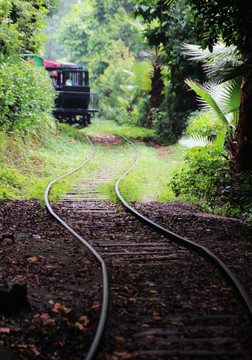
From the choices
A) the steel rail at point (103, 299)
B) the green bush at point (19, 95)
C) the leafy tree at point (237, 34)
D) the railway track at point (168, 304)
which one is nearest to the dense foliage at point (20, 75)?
the green bush at point (19, 95)

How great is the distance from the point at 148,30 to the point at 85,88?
6.27 meters

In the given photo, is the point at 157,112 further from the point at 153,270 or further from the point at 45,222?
the point at 153,270

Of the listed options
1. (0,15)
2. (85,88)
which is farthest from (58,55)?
(0,15)

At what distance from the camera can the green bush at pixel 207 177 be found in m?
10.5

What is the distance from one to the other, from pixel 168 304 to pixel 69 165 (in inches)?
459

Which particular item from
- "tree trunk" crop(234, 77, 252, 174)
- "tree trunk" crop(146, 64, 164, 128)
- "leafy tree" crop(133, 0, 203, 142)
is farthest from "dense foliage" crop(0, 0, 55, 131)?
"tree trunk" crop(146, 64, 164, 128)

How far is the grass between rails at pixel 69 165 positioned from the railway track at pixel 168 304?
400 cm

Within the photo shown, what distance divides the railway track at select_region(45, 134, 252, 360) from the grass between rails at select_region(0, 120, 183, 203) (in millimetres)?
3998

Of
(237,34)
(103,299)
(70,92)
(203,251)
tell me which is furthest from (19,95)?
(70,92)

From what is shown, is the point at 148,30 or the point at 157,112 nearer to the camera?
the point at 148,30

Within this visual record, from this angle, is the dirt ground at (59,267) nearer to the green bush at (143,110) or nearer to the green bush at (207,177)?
the green bush at (207,177)

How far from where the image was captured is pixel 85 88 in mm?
24938

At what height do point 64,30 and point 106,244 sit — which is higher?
point 64,30

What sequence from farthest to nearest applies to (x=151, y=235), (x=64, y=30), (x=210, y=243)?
(x=64, y=30) < (x=151, y=235) < (x=210, y=243)
